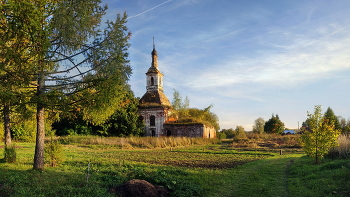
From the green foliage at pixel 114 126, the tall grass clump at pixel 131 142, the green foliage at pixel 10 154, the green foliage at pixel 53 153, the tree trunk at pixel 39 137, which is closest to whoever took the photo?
the tree trunk at pixel 39 137

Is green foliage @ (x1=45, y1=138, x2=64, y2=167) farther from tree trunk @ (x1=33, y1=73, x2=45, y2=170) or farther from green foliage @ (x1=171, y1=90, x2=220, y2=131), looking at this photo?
green foliage @ (x1=171, y1=90, x2=220, y2=131)

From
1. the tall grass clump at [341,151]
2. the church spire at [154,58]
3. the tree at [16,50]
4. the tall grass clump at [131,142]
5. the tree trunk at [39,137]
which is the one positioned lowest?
the tall grass clump at [131,142]

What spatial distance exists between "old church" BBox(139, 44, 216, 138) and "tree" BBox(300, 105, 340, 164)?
881 inches

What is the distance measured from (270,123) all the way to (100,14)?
177ft

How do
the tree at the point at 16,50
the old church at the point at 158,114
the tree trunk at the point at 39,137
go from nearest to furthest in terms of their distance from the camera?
1. the tree at the point at 16,50
2. the tree trunk at the point at 39,137
3. the old church at the point at 158,114

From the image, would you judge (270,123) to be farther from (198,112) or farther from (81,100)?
(81,100)

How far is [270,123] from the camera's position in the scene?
57.1 m

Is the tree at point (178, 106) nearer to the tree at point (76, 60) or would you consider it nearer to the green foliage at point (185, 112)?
the green foliage at point (185, 112)

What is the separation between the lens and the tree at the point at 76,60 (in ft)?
26.8

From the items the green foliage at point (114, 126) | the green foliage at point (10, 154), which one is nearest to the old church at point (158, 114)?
the green foliage at point (114, 126)

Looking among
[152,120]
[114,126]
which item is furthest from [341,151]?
[152,120]

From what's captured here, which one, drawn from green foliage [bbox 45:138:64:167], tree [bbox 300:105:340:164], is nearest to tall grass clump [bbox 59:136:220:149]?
green foliage [bbox 45:138:64:167]

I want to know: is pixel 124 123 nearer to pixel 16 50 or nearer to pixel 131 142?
pixel 131 142

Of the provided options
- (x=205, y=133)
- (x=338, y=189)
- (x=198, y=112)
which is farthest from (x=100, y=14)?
(x=198, y=112)
